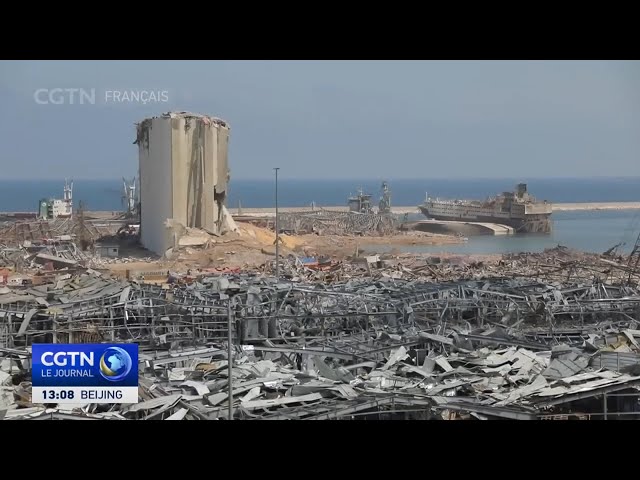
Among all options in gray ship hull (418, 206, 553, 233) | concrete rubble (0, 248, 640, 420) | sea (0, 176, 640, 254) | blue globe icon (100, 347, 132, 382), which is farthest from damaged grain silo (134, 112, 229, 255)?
gray ship hull (418, 206, 553, 233)

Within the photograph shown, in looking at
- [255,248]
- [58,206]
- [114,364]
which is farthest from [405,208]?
[58,206]

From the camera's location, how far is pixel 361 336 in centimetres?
643

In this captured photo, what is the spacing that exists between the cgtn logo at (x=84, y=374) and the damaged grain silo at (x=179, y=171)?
808 millimetres

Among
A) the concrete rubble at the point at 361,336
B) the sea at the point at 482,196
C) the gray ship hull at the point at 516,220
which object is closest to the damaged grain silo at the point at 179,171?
the sea at the point at 482,196

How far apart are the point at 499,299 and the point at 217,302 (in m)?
1.87

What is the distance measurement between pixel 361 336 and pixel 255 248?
2.94 ft

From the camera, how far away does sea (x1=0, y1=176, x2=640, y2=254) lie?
629 centimetres

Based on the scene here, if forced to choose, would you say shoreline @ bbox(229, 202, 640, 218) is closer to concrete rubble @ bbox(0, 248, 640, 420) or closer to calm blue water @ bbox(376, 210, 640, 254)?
calm blue water @ bbox(376, 210, 640, 254)

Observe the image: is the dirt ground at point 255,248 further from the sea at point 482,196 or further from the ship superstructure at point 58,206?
the ship superstructure at point 58,206

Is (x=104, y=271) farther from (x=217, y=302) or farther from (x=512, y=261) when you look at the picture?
(x=512, y=261)

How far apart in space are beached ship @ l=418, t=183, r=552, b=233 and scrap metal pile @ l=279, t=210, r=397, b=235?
283 mm

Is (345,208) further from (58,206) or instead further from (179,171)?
(58,206)

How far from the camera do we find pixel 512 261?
6547 mm
